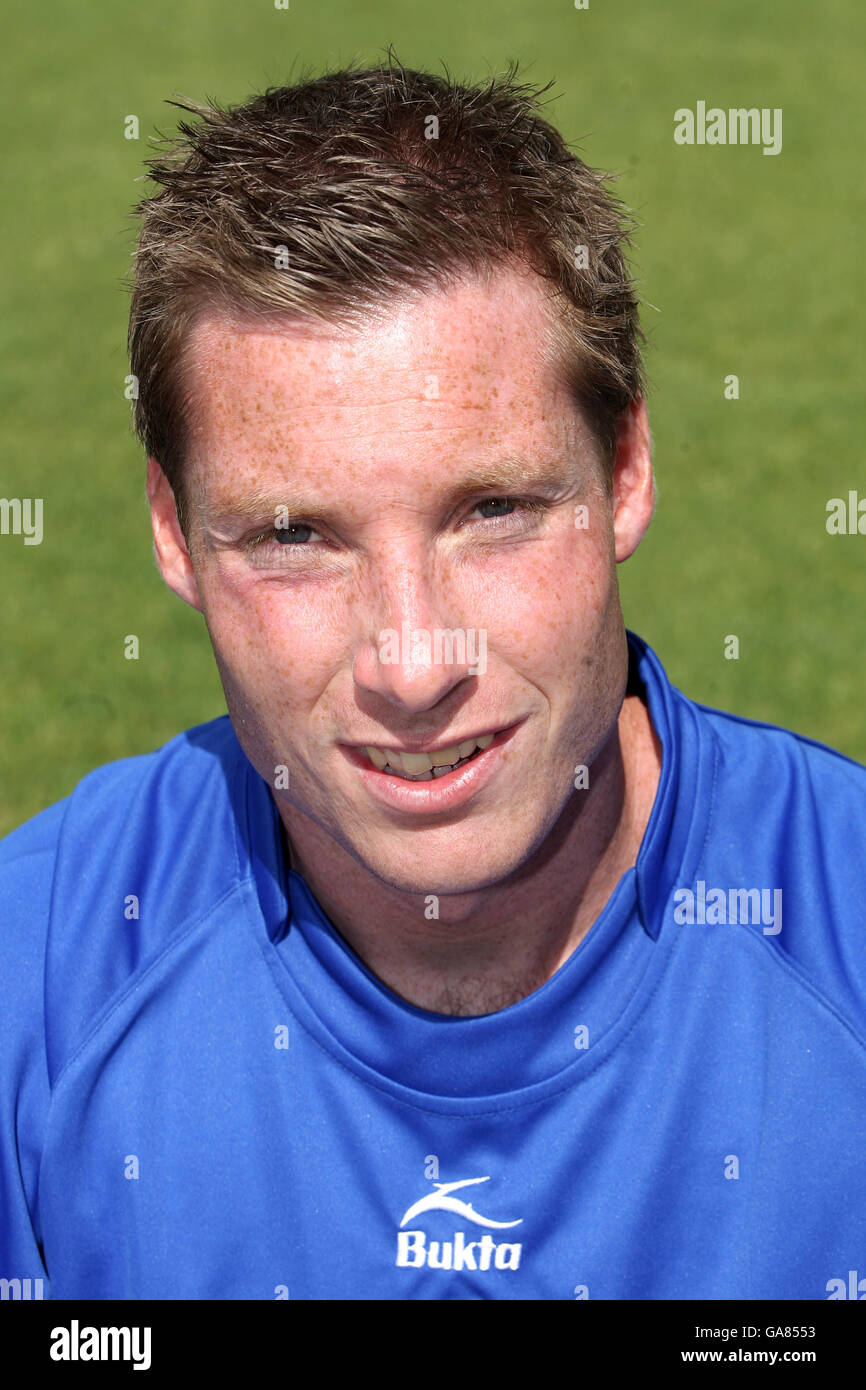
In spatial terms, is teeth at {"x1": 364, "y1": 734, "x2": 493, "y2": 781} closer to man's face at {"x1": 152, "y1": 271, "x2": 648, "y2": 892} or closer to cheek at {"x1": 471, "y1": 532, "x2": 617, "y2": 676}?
man's face at {"x1": 152, "y1": 271, "x2": 648, "y2": 892}

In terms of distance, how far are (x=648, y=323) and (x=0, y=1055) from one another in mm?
8310

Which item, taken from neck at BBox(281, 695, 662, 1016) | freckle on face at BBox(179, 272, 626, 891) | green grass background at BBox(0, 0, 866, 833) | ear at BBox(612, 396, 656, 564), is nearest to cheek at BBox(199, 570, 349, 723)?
freckle on face at BBox(179, 272, 626, 891)

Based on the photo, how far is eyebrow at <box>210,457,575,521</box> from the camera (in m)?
2.33

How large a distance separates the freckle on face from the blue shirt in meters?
0.33

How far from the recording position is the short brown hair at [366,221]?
236cm

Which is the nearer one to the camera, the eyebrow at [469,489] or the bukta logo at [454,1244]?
the eyebrow at [469,489]

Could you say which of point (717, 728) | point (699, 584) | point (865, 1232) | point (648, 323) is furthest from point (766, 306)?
point (865, 1232)

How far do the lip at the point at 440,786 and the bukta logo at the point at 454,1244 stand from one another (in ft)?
2.15

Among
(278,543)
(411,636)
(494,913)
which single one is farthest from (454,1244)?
(278,543)

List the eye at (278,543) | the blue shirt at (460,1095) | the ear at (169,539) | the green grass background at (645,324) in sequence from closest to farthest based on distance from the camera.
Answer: the eye at (278,543), the blue shirt at (460,1095), the ear at (169,539), the green grass background at (645,324)

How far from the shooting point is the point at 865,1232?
8.35 ft

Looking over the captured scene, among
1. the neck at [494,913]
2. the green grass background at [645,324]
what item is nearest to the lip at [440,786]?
the neck at [494,913]

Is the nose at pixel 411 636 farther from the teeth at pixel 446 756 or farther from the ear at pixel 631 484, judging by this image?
the ear at pixel 631 484

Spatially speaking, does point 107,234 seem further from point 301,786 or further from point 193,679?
point 301,786
